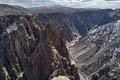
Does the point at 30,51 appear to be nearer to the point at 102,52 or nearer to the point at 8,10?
the point at 102,52

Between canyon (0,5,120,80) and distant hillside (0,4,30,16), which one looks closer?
canyon (0,5,120,80)

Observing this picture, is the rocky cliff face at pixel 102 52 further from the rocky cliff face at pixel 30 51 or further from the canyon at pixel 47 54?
the rocky cliff face at pixel 30 51

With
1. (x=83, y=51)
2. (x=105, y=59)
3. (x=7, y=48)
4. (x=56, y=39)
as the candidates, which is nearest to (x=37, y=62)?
(x=56, y=39)

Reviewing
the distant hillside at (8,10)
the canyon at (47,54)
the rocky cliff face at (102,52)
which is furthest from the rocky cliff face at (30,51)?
the rocky cliff face at (102,52)

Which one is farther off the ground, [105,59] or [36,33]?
[36,33]

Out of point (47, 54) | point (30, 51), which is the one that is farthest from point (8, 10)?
point (47, 54)

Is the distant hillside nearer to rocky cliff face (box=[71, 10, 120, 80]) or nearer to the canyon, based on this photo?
the canyon

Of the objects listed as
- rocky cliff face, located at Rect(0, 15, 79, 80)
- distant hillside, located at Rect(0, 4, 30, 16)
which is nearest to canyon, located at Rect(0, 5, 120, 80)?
rocky cliff face, located at Rect(0, 15, 79, 80)

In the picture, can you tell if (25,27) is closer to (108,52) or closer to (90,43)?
(108,52)

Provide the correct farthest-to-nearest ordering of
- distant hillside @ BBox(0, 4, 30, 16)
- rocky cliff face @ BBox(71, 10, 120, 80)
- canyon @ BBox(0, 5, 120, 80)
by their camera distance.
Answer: distant hillside @ BBox(0, 4, 30, 16) < rocky cliff face @ BBox(71, 10, 120, 80) < canyon @ BBox(0, 5, 120, 80)
